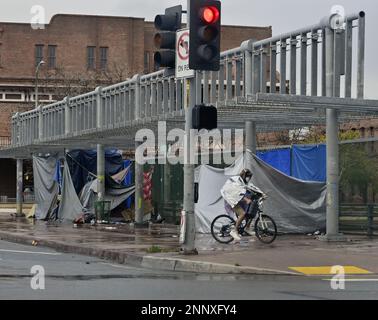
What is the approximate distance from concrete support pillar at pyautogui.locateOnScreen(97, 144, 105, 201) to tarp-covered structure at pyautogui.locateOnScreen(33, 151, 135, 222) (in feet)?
1.27

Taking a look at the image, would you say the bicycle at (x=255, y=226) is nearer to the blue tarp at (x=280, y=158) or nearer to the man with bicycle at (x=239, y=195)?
the man with bicycle at (x=239, y=195)

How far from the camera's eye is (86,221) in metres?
30.6

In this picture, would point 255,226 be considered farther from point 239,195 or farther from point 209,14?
point 209,14

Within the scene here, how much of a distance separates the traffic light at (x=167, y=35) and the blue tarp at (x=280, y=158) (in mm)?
8698

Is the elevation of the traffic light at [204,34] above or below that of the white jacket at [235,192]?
above

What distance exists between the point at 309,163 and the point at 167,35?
28.0 feet

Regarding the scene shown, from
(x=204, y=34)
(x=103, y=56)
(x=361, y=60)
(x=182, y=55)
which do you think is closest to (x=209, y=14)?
(x=204, y=34)

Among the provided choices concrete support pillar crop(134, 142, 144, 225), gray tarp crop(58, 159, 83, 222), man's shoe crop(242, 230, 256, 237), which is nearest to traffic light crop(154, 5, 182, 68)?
man's shoe crop(242, 230, 256, 237)

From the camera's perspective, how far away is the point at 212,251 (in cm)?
1788

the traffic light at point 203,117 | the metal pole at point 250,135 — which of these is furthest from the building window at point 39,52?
the traffic light at point 203,117

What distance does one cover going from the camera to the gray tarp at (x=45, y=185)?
3447 cm

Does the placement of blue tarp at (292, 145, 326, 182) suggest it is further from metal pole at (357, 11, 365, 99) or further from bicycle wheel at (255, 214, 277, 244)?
bicycle wheel at (255, 214, 277, 244)

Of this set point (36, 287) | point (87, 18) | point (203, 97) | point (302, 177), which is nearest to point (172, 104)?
point (203, 97)

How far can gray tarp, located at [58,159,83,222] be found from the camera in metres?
32.0
